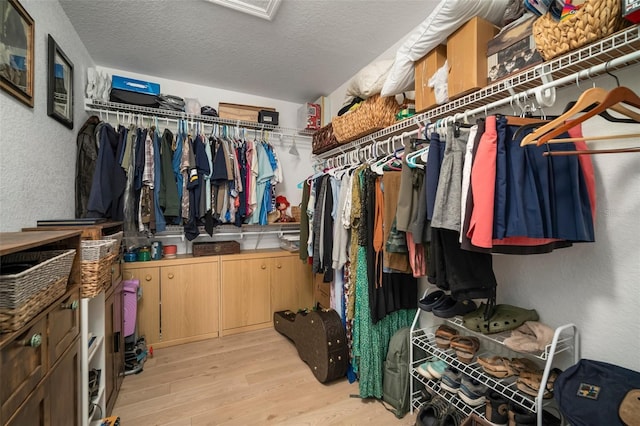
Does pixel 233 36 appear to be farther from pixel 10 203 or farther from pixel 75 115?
pixel 10 203

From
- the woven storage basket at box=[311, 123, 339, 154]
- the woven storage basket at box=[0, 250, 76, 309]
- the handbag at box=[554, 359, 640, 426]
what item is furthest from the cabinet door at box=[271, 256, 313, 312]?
the handbag at box=[554, 359, 640, 426]

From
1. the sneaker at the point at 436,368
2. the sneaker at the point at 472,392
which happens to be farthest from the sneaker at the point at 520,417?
the sneaker at the point at 436,368

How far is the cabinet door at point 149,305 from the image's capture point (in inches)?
94.0

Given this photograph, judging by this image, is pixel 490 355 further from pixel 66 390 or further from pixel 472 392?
pixel 66 390

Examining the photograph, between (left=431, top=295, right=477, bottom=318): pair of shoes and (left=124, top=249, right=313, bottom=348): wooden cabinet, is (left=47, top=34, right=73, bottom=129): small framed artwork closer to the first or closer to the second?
(left=124, top=249, right=313, bottom=348): wooden cabinet

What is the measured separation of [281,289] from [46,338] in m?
2.13

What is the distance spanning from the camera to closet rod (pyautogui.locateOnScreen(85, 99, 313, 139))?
2330 millimetres

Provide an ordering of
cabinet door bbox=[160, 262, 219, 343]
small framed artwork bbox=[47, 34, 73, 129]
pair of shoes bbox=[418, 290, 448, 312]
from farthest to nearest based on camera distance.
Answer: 1. cabinet door bbox=[160, 262, 219, 343]
2. small framed artwork bbox=[47, 34, 73, 129]
3. pair of shoes bbox=[418, 290, 448, 312]

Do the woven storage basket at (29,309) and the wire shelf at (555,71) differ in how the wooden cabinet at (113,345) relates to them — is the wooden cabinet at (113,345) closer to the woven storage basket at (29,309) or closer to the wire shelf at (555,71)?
the woven storage basket at (29,309)

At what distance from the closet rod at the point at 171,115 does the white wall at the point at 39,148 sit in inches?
9.2

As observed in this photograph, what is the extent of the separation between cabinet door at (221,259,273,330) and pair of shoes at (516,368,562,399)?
2.18 m

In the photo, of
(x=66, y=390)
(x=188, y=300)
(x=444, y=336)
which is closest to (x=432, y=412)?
(x=444, y=336)

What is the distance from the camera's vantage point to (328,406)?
1.73m

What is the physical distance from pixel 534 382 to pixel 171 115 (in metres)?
3.11
